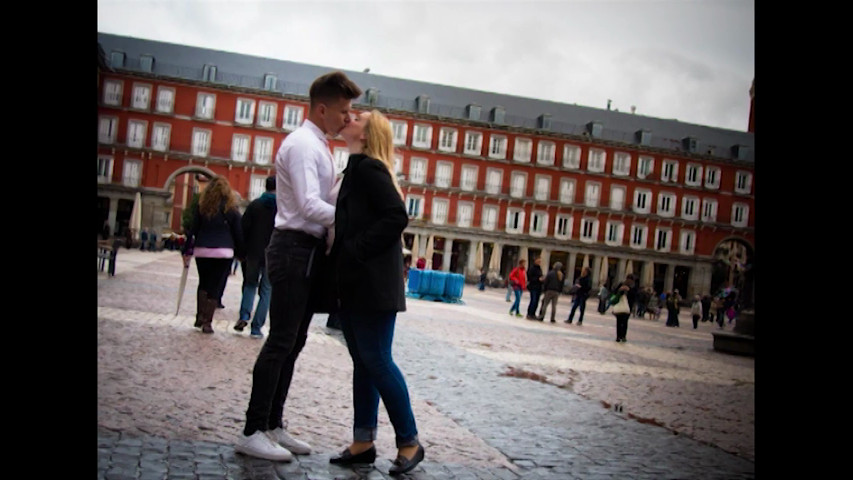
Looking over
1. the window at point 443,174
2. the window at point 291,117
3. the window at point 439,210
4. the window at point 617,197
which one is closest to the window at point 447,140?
the window at point 443,174

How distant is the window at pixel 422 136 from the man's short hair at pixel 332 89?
4172 centimetres

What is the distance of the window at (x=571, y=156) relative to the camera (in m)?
43.0

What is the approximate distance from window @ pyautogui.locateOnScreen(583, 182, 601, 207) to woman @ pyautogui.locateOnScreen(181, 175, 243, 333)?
31424 millimetres

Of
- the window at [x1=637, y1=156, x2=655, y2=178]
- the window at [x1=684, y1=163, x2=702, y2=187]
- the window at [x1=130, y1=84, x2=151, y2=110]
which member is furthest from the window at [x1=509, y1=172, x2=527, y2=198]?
the window at [x1=130, y1=84, x2=151, y2=110]

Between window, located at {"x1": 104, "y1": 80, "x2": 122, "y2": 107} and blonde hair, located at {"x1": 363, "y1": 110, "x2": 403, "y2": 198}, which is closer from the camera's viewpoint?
blonde hair, located at {"x1": 363, "y1": 110, "x2": 403, "y2": 198}

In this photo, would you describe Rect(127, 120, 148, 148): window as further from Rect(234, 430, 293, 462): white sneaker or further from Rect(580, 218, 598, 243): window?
Rect(234, 430, 293, 462): white sneaker

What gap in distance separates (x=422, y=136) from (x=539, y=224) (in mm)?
9484

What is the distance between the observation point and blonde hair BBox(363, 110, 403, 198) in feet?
9.15

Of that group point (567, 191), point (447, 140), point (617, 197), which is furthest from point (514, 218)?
point (617, 197)

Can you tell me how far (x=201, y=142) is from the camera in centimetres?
4069

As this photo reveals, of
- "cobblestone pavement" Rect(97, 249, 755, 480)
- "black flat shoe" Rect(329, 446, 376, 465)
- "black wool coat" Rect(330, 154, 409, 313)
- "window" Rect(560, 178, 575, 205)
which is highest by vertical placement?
"window" Rect(560, 178, 575, 205)

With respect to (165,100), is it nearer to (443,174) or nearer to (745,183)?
(443,174)
